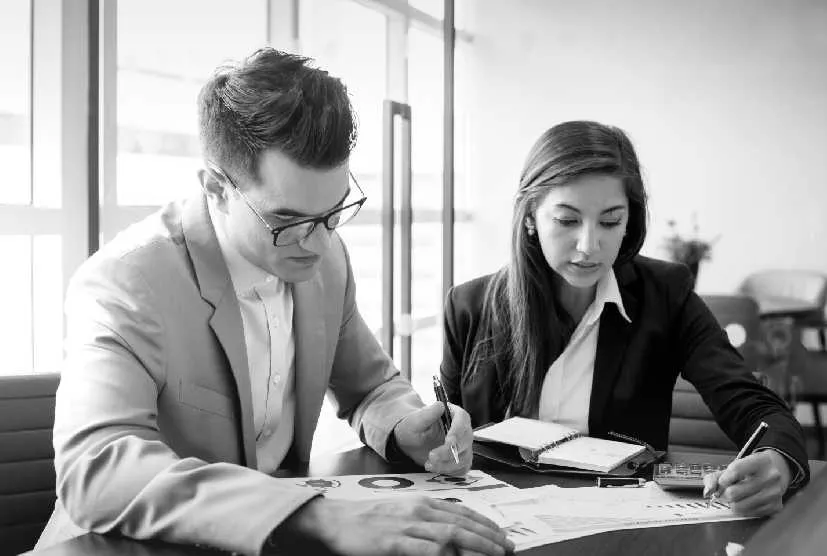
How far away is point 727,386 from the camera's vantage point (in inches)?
70.1

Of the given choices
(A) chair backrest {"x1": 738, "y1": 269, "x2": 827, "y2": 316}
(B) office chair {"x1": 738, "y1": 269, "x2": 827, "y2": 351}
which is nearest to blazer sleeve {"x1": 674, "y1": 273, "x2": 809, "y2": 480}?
(B) office chair {"x1": 738, "y1": 269, "x2": 827, "y2": 351}

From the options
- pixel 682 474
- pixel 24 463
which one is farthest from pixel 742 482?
pixel 24 463

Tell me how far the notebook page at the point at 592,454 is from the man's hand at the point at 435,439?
14cm

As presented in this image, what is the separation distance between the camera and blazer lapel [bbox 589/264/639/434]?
1.89 metres

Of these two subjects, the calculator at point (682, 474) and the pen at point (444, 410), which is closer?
the calculator at point (682, 474)

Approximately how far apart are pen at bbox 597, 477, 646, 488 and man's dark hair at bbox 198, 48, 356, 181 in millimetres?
650

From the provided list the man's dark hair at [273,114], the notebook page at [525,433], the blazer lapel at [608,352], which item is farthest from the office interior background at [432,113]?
the blazer lapel at [608,352]

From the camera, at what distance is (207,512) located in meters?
1.08

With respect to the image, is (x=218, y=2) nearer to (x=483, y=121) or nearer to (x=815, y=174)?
(x=483, y=121)

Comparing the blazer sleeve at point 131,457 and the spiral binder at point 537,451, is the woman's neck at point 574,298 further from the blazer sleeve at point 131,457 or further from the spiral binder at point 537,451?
the blazer sleeve at point 131,457

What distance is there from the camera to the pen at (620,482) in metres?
1.44

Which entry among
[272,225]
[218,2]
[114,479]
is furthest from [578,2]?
[114,479]

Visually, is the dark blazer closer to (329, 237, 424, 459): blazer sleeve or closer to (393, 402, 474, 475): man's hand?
(329, 237, 424, 459): blazer sleeve

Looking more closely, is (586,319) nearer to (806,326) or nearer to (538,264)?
(538,264)
